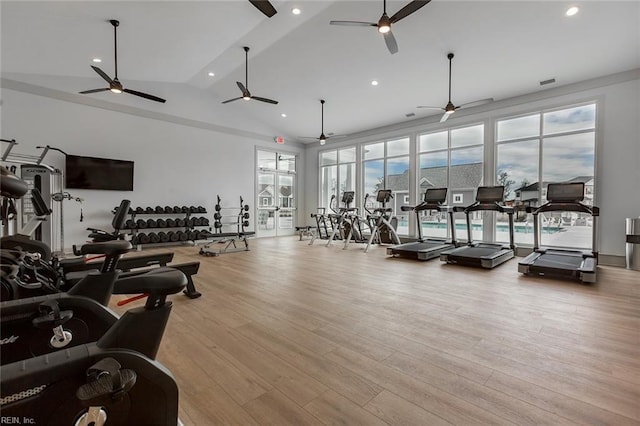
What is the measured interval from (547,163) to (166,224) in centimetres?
939

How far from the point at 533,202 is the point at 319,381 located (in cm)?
645

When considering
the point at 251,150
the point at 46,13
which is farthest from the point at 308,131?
the point at 46,13

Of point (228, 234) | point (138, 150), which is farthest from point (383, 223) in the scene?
point (138, 150)

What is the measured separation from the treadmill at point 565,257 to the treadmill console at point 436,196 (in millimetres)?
1627

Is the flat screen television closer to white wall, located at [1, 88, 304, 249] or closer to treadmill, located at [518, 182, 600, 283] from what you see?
white wall, located at [1, 88, 304, 249]

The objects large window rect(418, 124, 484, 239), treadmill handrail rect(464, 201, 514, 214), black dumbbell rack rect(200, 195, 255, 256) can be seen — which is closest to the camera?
treadmill handrail rect(464, 201, 514, 214)

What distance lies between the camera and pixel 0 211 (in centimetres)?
220

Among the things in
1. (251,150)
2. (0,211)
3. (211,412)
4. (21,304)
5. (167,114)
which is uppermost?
(167,114)

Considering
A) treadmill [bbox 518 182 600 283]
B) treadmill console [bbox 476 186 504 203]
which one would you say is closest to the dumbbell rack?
treadmill console [bbox 476 186 504 203]

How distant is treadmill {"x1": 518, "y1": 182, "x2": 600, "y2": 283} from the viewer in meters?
3.99

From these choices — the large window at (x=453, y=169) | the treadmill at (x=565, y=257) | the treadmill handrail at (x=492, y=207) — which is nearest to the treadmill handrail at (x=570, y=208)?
the treadmill at (x=565, y=257)

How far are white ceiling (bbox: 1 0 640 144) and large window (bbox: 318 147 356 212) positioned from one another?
2.70 metres

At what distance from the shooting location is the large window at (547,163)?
583 centimetres

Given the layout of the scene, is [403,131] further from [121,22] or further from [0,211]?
[0,211]
